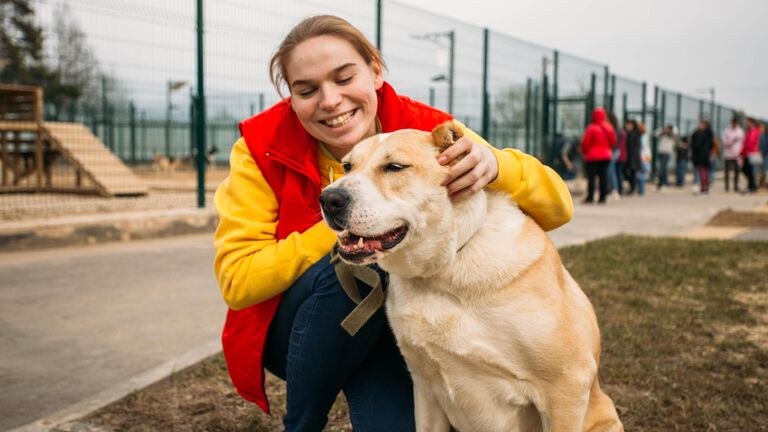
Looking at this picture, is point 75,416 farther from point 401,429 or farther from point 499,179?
point 499,179

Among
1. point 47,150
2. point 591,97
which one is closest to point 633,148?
point 591,97

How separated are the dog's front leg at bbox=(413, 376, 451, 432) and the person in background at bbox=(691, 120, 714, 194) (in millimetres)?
15115

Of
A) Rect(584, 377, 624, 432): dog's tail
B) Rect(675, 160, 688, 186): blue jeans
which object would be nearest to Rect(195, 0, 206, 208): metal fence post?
Rect(584, 377, 624, 432): dog's tail

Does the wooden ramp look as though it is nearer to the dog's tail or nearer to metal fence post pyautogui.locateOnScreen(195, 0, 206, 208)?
metal fence post pyautogui.locateOnScreen(195, 0, 206, 208)

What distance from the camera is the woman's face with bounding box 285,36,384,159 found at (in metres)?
2.15

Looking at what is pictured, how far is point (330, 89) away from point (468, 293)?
846 mm

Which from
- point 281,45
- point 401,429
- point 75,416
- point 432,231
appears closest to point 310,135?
point 281,45

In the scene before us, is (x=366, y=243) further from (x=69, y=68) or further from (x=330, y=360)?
(x=69, y=68)

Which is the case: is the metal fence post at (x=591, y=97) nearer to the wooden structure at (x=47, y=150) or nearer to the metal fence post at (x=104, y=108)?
the wooden structure at (x=47, y=150)

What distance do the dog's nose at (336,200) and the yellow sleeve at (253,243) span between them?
0.33 metres

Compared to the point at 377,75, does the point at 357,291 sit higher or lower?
lower

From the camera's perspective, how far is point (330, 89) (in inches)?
84.4

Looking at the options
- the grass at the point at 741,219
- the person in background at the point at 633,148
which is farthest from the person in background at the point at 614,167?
the grass at the point at 741,219

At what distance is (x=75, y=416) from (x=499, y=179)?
1.87 metres
